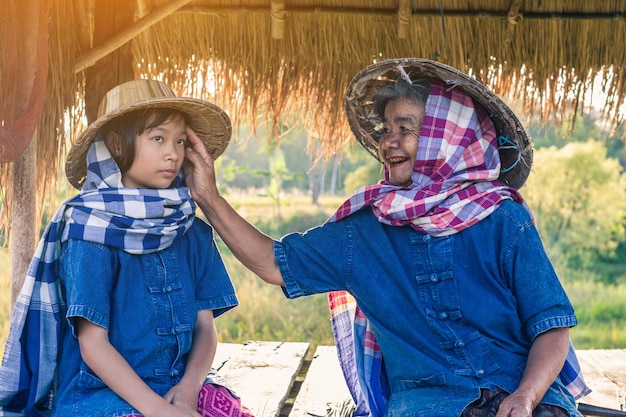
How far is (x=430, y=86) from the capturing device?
2.69m

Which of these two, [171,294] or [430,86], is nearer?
[171,294]

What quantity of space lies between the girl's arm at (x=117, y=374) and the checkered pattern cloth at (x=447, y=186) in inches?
32.6

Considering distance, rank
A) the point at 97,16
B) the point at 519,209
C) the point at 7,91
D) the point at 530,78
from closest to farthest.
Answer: the point at 7,91, the point at 519,209, the point at 97,16, the point at 530,78

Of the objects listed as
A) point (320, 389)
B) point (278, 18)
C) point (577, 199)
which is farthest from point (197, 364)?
point (577, 199)

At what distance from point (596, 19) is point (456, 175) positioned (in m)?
1.51

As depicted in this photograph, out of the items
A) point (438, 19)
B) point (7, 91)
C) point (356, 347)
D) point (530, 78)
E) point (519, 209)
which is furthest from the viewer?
point (530, 78)

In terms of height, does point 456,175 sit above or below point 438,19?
below

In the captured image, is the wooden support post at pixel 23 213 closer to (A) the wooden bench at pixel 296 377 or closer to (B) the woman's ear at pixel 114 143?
(B) the woman's ear at pixel 114 143

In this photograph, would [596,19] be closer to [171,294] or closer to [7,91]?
[171,294]

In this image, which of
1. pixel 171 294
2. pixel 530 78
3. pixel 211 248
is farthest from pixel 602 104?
pixel 171 294

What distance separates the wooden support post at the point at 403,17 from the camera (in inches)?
136

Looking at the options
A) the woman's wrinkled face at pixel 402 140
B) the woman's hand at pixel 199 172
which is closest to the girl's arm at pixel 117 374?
the woman's hand at pixel 199 172

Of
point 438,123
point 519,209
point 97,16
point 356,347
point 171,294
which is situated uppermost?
point 97,16

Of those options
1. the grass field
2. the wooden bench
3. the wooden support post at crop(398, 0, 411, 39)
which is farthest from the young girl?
the grass field
